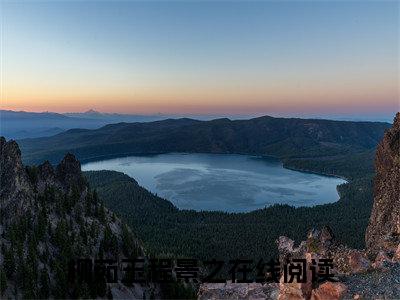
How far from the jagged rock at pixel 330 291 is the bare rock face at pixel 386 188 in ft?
137

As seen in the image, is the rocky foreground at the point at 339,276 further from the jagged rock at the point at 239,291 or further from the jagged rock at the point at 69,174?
Result: the jagged rock at the point at 69,174

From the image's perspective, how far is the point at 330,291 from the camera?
32594mm

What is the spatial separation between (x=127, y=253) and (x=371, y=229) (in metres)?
61.6

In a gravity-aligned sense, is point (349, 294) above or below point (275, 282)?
above

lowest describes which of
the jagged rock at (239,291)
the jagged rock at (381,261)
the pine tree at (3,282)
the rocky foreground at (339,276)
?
the pine tree at (3,282)

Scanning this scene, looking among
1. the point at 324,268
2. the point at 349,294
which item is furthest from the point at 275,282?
the point at 349,294

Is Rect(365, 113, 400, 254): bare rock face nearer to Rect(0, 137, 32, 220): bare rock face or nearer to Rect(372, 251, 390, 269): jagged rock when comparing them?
Rect(372, 251, 390, 269): jagged rock

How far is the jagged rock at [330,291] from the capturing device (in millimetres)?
32106

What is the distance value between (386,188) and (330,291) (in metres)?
65.9

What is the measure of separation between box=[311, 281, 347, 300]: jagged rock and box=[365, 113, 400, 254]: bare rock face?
137 ft

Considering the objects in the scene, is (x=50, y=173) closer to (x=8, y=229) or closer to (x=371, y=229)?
(x=8, y=229)

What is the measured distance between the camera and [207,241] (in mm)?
183875

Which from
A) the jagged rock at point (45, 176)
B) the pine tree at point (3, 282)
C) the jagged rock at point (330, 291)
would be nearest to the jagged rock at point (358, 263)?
the jagged rock at point (330, 291)

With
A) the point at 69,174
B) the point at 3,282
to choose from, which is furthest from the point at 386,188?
the point at 69,174
